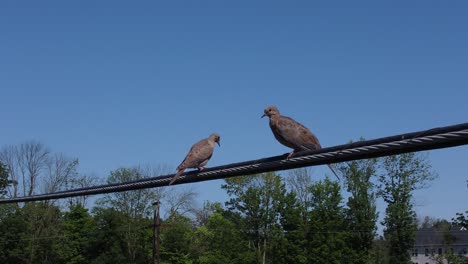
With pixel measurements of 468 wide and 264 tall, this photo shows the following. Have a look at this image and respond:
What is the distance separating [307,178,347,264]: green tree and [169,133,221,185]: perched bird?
77036 millimetres

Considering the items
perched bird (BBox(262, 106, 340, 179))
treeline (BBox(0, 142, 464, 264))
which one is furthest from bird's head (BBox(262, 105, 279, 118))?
treeline (BBox(0, 142, 464, 264))

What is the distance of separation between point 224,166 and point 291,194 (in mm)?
87691

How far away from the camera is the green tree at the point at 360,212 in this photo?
81250 mm

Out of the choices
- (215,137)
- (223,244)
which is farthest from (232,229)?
(215,137)

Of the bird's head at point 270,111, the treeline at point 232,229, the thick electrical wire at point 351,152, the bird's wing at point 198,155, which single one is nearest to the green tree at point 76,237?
the treeline at point 232,229

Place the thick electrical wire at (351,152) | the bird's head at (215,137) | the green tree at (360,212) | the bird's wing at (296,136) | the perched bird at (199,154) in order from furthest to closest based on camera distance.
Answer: the green tree at (360,212) → the bird's head at (215,137) → the perched bird at (199,154) → the bird's wing at (296,136) → the thick electrical wire at (351,152)

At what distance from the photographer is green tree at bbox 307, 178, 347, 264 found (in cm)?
8634

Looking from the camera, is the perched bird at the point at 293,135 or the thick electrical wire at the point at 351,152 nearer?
the thick electrical wire at the point at 351,152

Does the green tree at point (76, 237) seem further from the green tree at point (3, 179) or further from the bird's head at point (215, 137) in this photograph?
the bird's head at point (215, 137)

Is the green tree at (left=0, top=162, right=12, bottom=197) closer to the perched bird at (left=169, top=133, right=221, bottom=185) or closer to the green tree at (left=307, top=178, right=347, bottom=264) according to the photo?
the green tree at (left=307, top=178, right=347, bottom=264)

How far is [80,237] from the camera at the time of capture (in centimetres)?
A: 9281

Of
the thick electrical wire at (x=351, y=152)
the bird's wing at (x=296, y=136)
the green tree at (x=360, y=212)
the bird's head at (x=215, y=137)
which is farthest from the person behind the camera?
the green tree at (x=360, y=212)

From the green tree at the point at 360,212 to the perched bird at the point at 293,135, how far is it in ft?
242

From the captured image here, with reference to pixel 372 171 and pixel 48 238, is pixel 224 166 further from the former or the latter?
pixel 48 238
